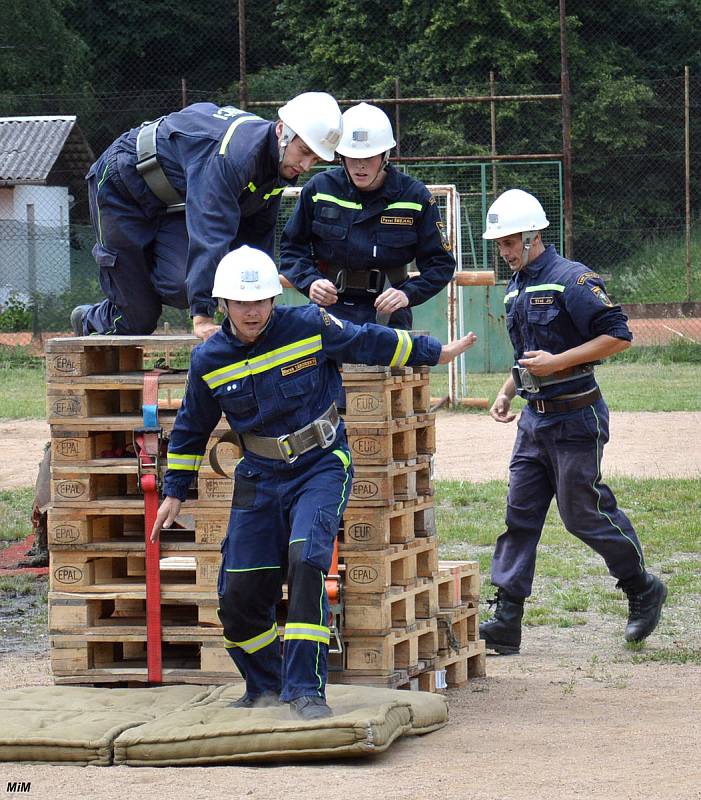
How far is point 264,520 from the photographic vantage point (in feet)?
18.2

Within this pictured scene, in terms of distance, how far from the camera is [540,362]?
6988 mm

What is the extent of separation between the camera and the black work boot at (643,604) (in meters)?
Answer: 7.38

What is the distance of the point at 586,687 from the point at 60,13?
115 feet

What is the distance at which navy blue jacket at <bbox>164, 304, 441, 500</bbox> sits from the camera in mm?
5520

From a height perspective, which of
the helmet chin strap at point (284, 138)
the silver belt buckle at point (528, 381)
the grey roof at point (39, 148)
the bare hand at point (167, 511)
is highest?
the grey roof at point (39, 148)

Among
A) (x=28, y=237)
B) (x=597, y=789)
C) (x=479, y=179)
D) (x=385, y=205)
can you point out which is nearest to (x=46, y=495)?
(x=385, y=205)

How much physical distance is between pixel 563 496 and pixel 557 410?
0.45 meters

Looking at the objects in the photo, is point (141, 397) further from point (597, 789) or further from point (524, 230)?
point (597, 789)

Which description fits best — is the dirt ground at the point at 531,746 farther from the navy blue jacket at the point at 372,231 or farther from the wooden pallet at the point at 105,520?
the navy blue jacket at the point at 372,231

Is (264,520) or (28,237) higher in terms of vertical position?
(28,237)

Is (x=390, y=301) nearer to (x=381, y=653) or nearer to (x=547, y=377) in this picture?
(x=547, y=377)

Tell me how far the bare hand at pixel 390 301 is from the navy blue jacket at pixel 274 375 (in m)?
0.82

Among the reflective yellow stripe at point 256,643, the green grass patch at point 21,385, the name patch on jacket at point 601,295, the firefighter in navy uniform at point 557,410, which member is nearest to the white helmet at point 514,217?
the firefighter in navy uniform at point 557,410

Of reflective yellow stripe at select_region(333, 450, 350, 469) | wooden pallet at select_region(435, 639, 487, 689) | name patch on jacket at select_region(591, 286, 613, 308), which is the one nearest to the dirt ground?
wooden pallet at select_region(435, 639, 487, 689)
